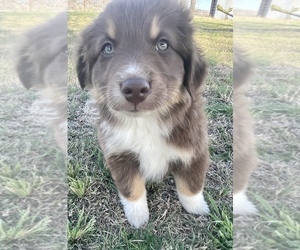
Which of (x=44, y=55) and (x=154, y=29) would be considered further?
(x=44, y=55)

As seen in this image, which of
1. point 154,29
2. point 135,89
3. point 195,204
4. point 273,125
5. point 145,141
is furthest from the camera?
point 273,125

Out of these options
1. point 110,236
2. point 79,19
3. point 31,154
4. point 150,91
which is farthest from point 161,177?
point 79,19

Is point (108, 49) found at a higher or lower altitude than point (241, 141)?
higher

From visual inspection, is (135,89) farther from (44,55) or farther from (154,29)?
(44,55)

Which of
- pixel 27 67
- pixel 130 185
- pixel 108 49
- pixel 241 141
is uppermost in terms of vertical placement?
pixel 108 49

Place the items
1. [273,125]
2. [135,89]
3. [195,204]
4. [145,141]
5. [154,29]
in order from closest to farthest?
[135,89], [154,29], [145,141], [195,204], [273,125]

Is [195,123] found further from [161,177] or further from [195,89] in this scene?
[161,177]

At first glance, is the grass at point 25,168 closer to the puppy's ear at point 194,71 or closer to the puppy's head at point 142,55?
the puppy's head at point 142,55

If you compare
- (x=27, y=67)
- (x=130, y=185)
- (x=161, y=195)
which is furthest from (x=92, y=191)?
(x=27, y=67)
